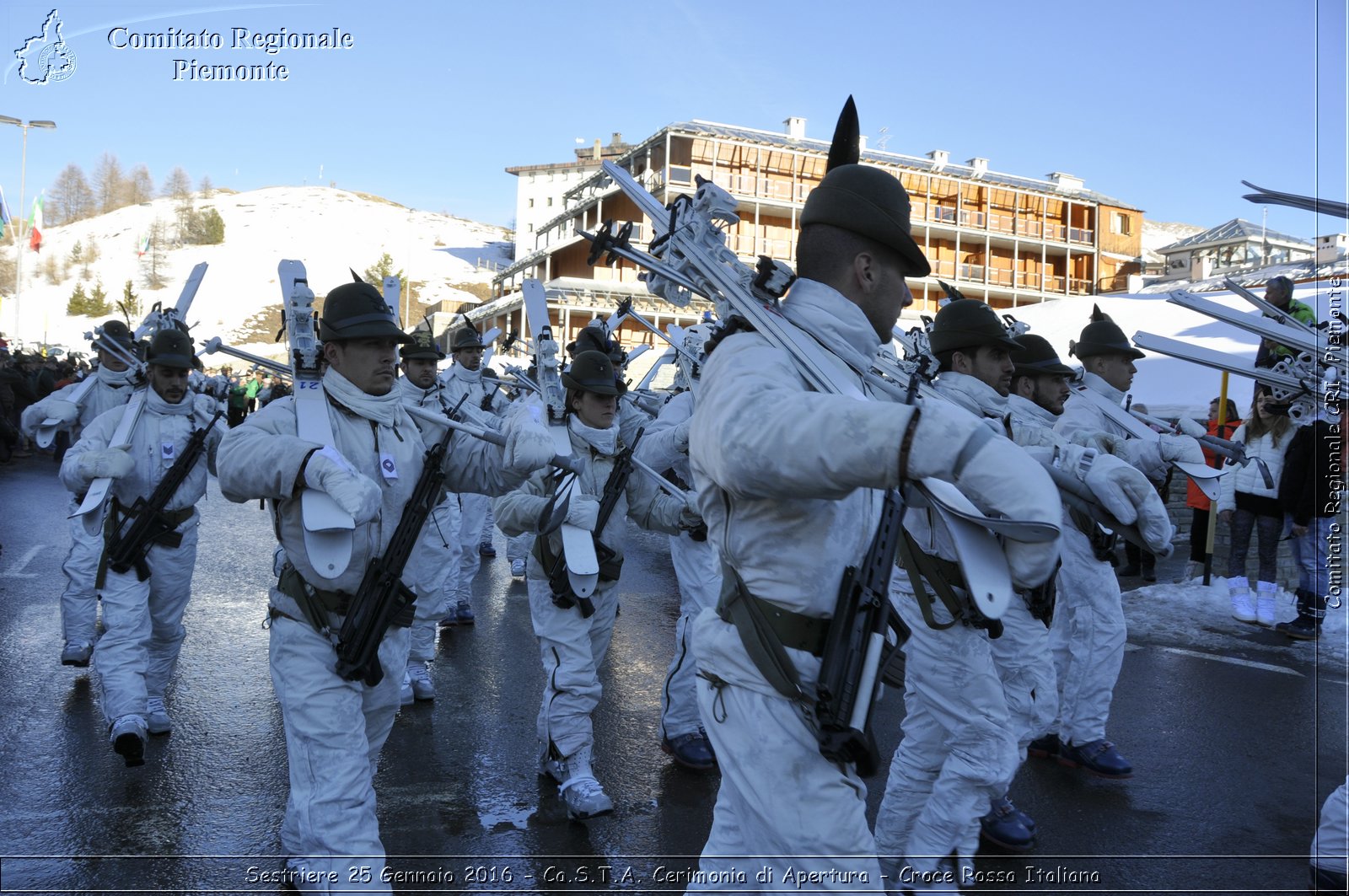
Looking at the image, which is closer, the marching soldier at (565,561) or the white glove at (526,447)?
the white glove at (526,447)

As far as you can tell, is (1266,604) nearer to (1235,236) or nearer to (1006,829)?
(1006,829)

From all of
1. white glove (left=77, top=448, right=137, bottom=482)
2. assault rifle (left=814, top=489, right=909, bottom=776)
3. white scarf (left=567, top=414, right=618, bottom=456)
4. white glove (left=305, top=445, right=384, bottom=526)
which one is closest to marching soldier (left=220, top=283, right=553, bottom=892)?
white glove (left=305, top=445, right=384, bottom=526)

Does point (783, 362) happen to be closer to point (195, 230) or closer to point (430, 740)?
point (430, 740)

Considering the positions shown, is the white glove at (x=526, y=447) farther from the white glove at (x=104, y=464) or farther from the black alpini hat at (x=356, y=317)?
the white glove at (x=104, y=464)

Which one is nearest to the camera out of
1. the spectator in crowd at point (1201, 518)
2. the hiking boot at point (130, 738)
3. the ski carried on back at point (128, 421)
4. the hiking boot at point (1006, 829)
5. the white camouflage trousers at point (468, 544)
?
the hiking boot at point (1006, 829)

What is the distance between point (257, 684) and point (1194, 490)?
1056 cm

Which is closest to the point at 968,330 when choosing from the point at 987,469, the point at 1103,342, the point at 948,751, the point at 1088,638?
the point at 1103,342

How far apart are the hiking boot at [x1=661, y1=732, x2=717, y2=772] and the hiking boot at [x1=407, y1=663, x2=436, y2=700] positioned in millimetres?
1847

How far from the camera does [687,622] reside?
585 centimetres

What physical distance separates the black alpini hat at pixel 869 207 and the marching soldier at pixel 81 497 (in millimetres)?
5582

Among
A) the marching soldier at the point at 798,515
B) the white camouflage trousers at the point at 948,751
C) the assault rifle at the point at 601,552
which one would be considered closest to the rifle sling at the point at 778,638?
the marching soldier at the point at 798,515

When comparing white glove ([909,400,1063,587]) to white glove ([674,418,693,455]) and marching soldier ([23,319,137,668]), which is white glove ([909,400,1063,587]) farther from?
marching soldier ([23,319,137,668])

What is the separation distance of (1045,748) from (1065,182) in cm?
5668

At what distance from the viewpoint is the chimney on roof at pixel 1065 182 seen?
5456 centimetres
